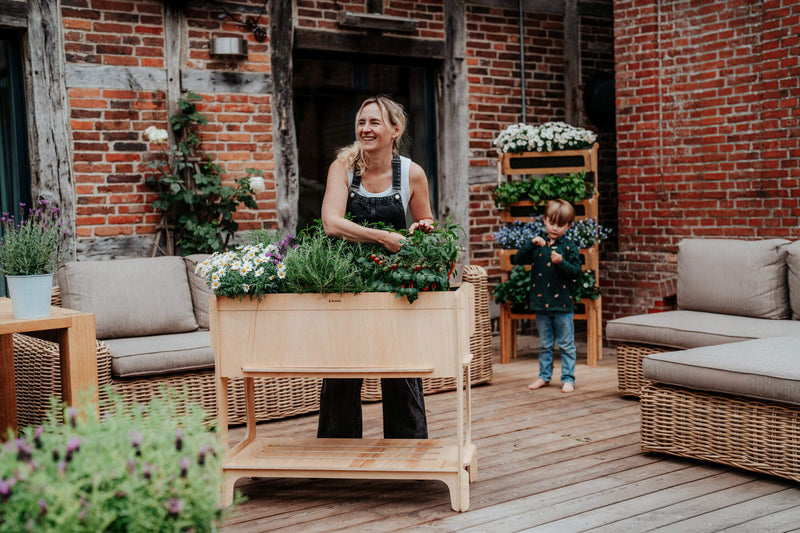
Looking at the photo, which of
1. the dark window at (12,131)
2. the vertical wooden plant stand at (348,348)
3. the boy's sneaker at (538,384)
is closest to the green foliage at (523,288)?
the boy's sneaker at (538,384)

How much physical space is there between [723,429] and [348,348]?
1744mm

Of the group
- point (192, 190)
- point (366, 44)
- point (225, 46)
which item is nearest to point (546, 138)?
point (366, 44)

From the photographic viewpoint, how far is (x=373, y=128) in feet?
11.7

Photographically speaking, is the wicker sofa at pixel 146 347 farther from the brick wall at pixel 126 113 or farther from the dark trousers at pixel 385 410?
the dark trousers at pixel 385 410

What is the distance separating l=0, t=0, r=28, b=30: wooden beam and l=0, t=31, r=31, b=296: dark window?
16 cm

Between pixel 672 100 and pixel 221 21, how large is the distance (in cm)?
355

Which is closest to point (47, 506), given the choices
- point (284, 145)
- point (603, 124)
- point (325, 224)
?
point (325, 224)

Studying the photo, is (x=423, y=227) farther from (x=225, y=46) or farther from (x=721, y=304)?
(x=225, y=46)

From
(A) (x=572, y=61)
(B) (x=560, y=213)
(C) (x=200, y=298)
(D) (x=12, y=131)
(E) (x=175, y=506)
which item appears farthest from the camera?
(A) (x=572, y=61)

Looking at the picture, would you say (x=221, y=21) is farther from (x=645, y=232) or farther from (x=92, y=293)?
(x=645, y=232)

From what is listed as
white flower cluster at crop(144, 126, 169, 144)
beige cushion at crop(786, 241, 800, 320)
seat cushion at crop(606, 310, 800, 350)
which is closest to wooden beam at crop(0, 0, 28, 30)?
white flower cluster at crop(144, 126, 169, 144)

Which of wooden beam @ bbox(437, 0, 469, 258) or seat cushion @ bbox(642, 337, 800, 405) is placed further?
wooden beam @ bbox(437, 0, 469, 258)

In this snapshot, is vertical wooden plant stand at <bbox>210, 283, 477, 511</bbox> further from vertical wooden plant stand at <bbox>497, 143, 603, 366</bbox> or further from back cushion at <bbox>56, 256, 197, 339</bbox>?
vertical wooden plant stand at <bbox>497, 143, 603, 366</bbox>

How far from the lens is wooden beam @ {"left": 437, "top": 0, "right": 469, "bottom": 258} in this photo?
756 cm
